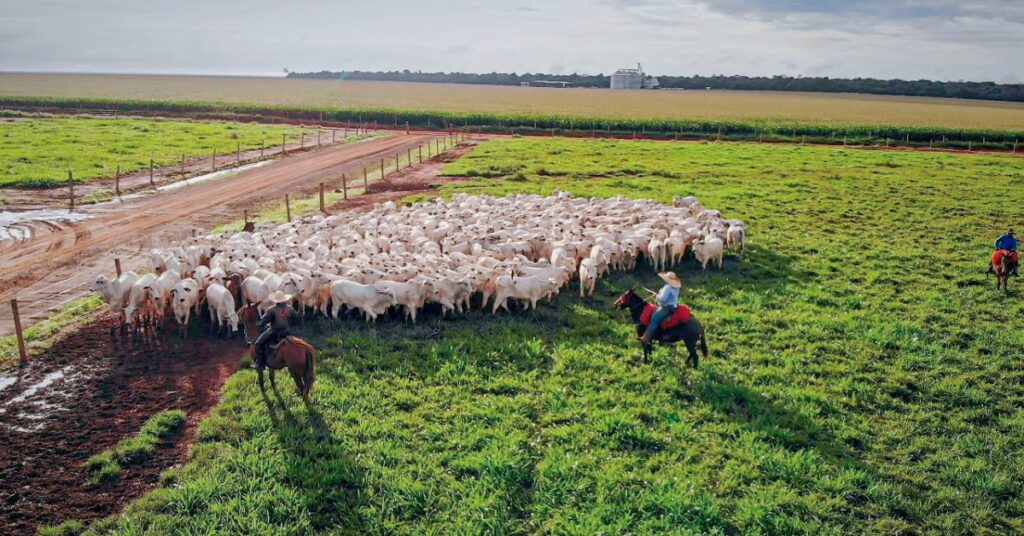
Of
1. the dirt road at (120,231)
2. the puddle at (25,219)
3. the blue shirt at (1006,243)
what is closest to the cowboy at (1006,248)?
the blue shirt at (1006,243)

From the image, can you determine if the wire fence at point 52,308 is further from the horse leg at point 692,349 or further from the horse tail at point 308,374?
the horse leg at point 692,349

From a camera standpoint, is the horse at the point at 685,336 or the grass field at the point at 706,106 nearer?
the horse at the point at 685,336

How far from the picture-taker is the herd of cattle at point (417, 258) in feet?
47.7

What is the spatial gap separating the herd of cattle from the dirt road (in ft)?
10.6

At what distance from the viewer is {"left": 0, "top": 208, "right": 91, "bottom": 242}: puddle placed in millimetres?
23266

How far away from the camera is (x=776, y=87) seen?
193250 mm

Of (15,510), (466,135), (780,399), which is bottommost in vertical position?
(15,510)

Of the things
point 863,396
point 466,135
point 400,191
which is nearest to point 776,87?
point 466,135

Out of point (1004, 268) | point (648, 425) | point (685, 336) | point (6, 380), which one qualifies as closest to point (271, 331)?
point (6, 380)

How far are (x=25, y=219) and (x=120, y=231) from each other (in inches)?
190

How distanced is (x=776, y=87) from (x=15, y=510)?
208 meters

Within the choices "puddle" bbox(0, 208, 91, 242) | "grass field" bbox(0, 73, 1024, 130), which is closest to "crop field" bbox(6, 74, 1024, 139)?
"grass field" bbox(0, 73, 1024, 130)

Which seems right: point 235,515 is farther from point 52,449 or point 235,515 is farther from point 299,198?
point 299,198

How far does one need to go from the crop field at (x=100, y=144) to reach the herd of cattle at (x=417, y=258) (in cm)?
2080
